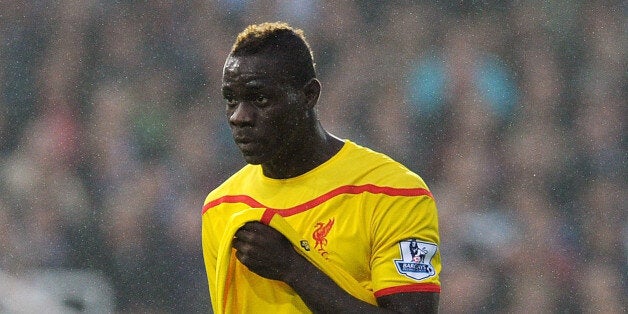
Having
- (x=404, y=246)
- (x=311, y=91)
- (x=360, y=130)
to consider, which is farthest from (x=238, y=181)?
(x=360, y=130)

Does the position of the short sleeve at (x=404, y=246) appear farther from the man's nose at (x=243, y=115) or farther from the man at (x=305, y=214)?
the man's nose at (x=243, y=115)

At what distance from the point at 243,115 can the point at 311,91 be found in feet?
0.76

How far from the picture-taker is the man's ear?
10.6 ft

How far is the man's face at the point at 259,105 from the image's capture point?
10.2ft

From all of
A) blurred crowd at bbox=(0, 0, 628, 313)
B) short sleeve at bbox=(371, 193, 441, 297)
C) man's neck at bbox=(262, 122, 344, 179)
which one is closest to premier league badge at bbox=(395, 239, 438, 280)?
short sleeve at bbox=(371, 193, 441, 297)

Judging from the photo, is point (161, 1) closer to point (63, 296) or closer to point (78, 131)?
point (78, 131)

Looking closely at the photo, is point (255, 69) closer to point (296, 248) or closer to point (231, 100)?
point (231, 100)

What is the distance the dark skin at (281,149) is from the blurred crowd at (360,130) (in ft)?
9.93

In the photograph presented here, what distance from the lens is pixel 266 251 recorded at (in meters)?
3.00

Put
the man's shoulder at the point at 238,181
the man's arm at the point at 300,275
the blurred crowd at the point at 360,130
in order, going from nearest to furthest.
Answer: the man's arm at the point at 300,275 < the man's shoulder at the point at 238,181 < the blurred crowd at the point at 360,130

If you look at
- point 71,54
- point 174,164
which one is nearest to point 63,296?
point 174,164

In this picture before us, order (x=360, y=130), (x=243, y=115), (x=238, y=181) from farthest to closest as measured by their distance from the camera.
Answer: (x=360, y=130) → (x=238, y=181) → (x=243, y=115)

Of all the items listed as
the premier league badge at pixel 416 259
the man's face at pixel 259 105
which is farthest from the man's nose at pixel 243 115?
the premier league badge at pixel 416 259

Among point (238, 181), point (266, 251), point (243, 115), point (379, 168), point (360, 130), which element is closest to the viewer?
point (266, 251)
